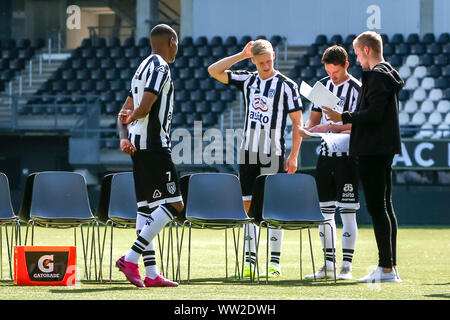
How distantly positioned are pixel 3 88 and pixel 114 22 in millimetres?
3839

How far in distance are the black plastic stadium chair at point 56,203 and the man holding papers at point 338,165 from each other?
174 centimetres

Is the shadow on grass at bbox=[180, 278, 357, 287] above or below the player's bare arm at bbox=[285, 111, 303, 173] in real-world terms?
below

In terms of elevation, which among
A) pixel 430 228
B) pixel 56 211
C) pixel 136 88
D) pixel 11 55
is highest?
pixel 11 55

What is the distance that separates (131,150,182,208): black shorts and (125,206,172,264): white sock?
0.25 ft

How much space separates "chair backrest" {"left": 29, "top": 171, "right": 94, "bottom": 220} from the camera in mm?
7020

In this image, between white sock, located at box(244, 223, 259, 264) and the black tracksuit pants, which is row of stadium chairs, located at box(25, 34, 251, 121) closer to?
white sock, located at box(244, 223, 259, 264)

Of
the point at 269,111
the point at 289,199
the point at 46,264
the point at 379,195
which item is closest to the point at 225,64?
the point at 269,111

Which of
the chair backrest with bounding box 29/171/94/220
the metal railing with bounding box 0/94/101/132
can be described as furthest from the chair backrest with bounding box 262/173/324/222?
the metal railing with bounding box 0/94/101/132

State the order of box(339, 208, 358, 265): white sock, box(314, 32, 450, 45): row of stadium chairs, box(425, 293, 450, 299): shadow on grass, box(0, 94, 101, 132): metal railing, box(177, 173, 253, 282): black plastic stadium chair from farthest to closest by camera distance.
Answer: box(314, 32, 450, 45): row of stadium chairs → box(0, 94, 101, 132): metal railing → box(339, 208, 358, 265): white sock → box(177, 173, 253, 282): black plastic stadium chair → box(425, 293, 450, 299): shadow on grass

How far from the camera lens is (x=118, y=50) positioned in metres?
21.4

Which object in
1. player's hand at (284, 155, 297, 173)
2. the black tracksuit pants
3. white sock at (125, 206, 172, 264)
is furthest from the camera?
player's hand at (284, 155, 297, 173)

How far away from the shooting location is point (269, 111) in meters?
7.17

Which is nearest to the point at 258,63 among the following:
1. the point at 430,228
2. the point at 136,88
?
the point at 136,88
